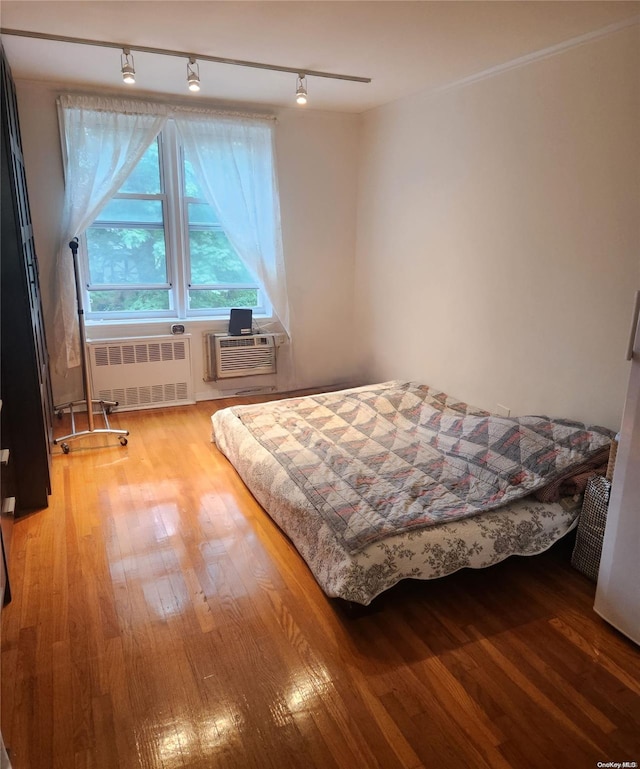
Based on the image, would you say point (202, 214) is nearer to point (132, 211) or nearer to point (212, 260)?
point (212, 260)

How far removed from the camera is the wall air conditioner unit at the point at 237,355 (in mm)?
4496

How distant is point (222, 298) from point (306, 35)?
7.69 ft

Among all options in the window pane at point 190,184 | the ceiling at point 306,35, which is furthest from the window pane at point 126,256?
the ceiling at point 306,35

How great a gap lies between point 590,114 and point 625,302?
952mm

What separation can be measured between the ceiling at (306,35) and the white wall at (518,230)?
0.25 metres

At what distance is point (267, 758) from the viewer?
5.03 ft

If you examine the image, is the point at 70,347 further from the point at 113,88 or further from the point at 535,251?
the point at 535,251

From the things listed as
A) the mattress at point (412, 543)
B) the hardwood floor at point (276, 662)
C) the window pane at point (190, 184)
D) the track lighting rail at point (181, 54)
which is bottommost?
the hardwood floor at point (276, 662)

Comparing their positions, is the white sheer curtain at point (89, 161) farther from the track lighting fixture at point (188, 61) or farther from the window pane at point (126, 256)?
the track lighting fixture at point (188, 61)

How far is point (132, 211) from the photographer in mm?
4184

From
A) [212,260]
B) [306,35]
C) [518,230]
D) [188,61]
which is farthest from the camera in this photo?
[212,260]

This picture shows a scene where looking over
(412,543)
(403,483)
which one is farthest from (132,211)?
(412,543)

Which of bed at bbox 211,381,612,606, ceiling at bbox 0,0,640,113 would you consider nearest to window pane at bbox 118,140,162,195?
ceiling at bbox 0,0,640,113

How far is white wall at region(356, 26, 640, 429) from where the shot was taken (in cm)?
263
